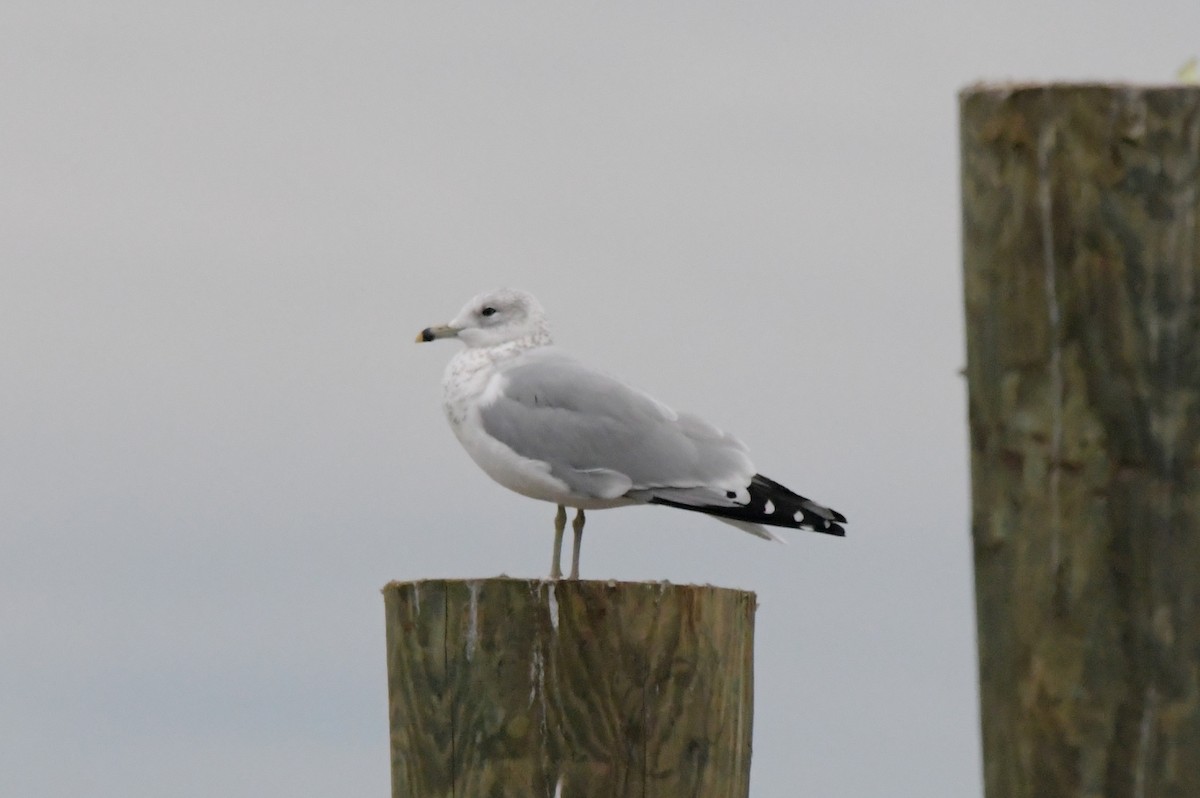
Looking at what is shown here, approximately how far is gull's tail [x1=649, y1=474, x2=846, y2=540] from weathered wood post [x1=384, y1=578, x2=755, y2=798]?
1.75 meters

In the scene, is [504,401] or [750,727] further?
[504,401]

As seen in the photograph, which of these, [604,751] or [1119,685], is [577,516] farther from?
[1119,685]

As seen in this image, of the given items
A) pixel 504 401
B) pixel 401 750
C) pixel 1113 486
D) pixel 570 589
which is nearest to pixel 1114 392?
pixel 1113 486

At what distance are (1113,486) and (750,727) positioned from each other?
223 cm

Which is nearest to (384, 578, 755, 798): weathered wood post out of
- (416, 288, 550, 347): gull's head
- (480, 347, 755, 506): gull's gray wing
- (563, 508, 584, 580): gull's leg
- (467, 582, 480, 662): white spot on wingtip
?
(467, 582, 480, 662): white spot on wingtip

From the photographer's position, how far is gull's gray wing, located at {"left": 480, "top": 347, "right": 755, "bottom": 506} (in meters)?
7.01

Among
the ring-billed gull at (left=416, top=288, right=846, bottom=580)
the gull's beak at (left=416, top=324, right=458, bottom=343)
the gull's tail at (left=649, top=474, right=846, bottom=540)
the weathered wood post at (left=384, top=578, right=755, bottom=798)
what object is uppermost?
the gull's beak at (left=416, top=324, right=458, bottom=343)

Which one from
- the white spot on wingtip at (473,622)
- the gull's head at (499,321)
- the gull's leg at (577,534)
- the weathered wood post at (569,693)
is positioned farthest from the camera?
the gull's head at (499,321)

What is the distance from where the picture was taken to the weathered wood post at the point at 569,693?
485 centimetres

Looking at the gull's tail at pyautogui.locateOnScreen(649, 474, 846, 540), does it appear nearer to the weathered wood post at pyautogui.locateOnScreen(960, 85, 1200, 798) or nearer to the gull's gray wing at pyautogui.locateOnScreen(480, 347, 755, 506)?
the gull's gray wing at pyautogui.locateOnScreen(480, 347, 755, 506)

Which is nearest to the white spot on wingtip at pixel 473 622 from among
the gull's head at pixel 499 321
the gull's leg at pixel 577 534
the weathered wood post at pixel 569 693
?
the weathered wood post at pixel 569 693

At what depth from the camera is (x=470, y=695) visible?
16.2 ft

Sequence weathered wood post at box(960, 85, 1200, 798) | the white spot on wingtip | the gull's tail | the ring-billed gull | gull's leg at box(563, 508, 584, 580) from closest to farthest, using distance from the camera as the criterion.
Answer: weathered wood post at box(960, 85, 1200, 798), the white spot on wingtip, the gull's tail, the ring-billed gull, gull's leg at box(563, 508, 584, 580)

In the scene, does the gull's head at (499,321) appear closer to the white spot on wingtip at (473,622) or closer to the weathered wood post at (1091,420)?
the white spot on wingtip at (473,622)
